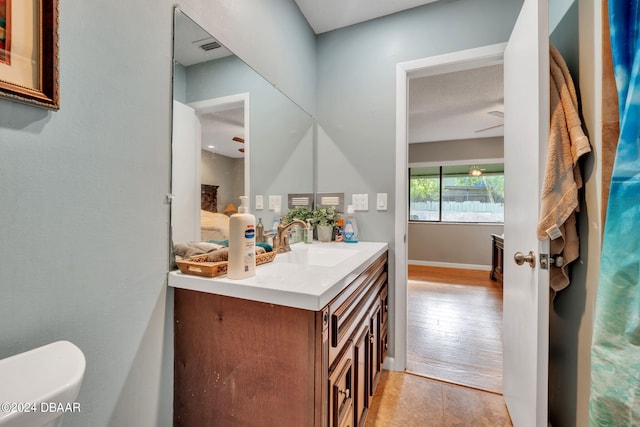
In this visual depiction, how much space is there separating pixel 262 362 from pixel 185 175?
742 mm

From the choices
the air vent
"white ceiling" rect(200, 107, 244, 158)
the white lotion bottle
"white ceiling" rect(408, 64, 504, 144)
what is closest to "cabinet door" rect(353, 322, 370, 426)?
the white lotion bottle

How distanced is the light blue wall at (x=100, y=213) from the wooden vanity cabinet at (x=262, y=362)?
8 centimetres

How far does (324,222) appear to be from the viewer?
77.7 inches

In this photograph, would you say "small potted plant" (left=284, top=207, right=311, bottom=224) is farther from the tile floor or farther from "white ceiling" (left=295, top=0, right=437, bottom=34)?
"white ceiling" (left=295, top=0, right=437, bottom=34)

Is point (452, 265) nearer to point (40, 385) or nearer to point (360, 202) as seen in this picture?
point (360, 202)

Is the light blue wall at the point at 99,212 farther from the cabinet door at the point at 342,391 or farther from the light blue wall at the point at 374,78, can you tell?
the light blue wall at the point at 374,78

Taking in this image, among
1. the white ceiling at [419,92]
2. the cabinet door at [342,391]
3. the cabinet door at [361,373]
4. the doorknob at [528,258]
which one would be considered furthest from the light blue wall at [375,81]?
the cabinet door at [342,391]

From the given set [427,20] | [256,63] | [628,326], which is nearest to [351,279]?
[628,326]

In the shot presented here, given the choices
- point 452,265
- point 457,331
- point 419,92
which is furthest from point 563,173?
point 452,265

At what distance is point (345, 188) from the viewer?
204cm

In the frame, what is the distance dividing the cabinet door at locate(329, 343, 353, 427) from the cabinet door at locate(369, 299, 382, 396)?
0.34m

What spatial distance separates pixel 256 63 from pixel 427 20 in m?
1.21

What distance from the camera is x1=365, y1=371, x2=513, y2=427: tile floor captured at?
4.71 ft

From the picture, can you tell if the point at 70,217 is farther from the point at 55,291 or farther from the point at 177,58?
the point at 177,58
